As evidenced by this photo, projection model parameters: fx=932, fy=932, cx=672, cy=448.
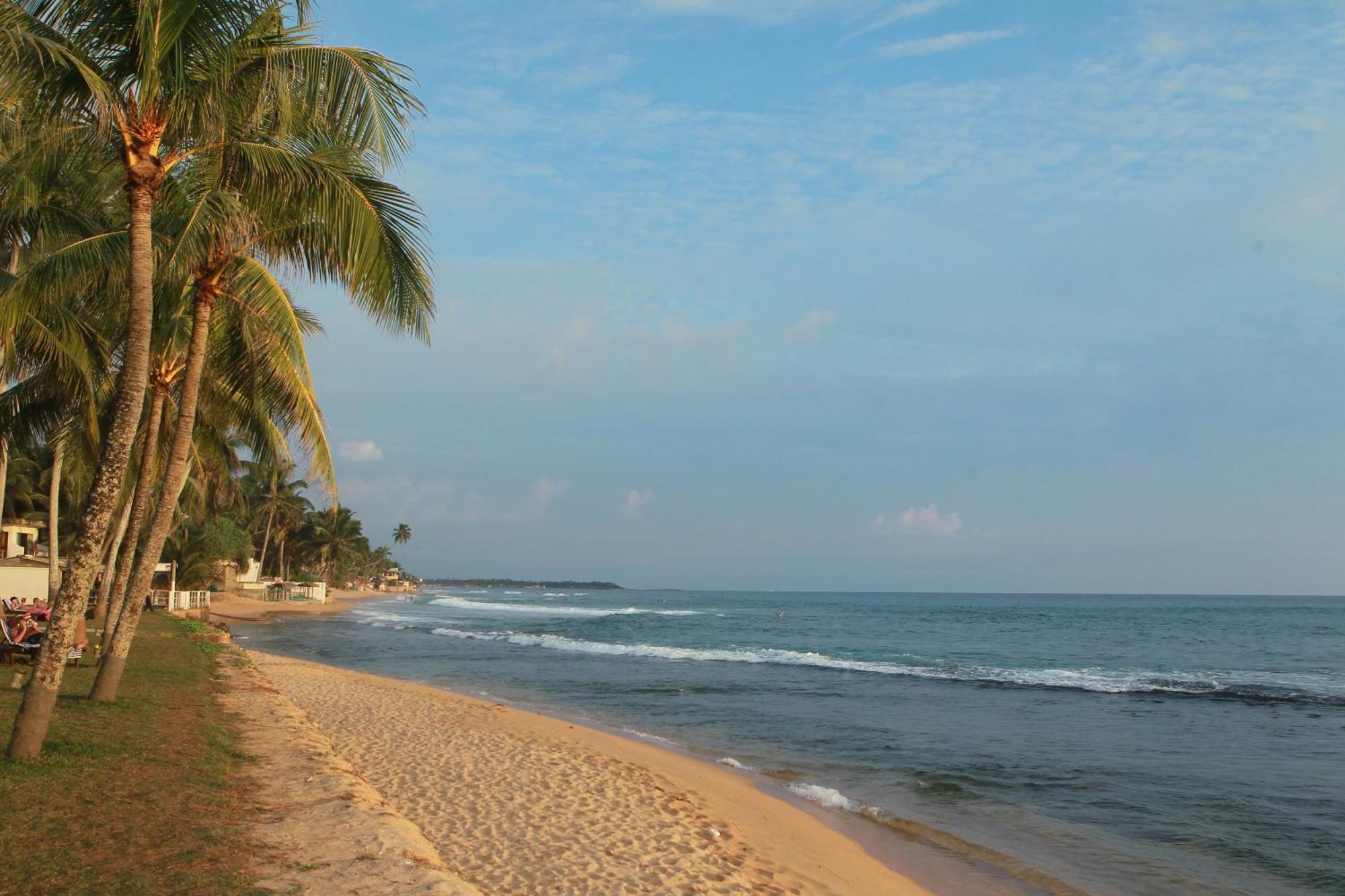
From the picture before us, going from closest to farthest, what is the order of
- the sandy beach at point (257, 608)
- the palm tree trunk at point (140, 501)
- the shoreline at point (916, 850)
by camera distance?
the shoreline at point (916, 850), the palm tree trunk at point (140, 501), the sandy beach at point (257, 608)

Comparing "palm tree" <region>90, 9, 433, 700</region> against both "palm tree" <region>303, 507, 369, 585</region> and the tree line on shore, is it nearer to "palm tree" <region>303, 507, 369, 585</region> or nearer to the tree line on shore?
the tree line on shore

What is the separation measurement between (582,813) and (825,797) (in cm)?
363

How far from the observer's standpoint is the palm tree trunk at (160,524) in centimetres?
948

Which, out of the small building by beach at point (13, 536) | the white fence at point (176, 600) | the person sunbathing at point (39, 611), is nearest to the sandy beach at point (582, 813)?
the person sunbathing at point (39, 611)

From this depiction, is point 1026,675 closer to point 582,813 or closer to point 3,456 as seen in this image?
point 582,813

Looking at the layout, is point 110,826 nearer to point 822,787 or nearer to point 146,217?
point 146,217

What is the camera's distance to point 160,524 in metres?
9.89

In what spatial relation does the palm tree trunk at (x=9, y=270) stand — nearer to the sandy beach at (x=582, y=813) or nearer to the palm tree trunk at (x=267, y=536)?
the sandy beach at (x=582, y=813)

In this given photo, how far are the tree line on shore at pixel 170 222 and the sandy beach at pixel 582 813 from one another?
3013mm

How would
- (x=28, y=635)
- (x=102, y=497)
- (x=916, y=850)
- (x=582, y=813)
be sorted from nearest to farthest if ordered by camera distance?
(x=102, y=497)
(x=582, y=813)
(x=916, y=850)
(x=28, y=635)

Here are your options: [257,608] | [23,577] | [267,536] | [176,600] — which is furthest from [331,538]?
[23,577]

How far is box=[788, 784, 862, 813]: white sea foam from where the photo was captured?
10.5m

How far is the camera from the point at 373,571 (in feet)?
471

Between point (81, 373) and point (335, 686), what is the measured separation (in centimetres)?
733
